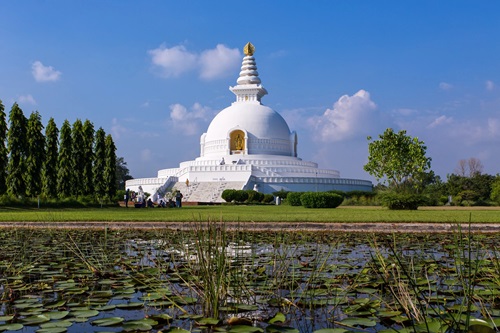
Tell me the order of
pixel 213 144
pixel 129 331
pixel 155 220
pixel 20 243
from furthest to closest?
1. pixel 213 144
2. pixel 155 220
3. pixel 20 243
4. pixel 129 331

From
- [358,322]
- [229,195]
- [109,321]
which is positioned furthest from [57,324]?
[229,195]

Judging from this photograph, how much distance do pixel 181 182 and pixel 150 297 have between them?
41.2m

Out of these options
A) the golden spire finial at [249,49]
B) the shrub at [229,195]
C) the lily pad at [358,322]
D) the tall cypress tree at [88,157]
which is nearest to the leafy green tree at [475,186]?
the shrub at [229,195]

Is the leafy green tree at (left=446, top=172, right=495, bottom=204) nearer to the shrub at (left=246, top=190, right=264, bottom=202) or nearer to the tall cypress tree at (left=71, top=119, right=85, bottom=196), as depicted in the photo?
the shrub at (left=246, top=190, right=264, bottom=202)

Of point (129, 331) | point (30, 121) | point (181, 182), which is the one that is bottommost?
point (129, 331)

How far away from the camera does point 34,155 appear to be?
30.2m

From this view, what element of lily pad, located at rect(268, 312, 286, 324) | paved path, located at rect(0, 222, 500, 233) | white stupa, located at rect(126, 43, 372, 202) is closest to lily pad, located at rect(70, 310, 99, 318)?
lily pad, located at rect(268, 312, 286, 324)

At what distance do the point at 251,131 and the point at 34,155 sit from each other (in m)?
A: 27.4

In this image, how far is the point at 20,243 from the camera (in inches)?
396

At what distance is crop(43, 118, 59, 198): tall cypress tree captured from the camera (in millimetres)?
31062

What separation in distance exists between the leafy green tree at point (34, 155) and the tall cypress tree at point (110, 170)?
502 centimetres

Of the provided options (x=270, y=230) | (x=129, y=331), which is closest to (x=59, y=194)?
(x=270, y=230)

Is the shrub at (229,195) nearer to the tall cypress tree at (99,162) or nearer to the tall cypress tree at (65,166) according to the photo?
the tall cypress tree at (99,162)

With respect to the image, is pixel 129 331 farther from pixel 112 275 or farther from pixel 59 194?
pixel 59 194
